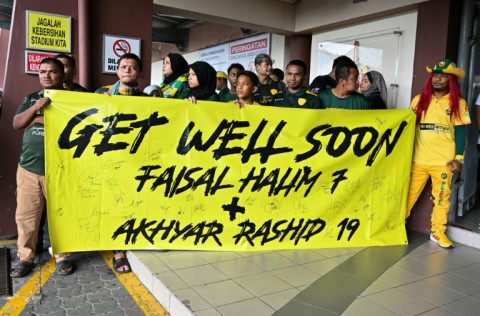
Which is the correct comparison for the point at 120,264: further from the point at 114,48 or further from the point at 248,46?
the point at 248,46

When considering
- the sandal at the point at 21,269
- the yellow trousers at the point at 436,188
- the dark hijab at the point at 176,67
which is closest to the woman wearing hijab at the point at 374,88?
the yellow trousers at the point at 436,188

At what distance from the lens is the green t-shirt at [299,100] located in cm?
406

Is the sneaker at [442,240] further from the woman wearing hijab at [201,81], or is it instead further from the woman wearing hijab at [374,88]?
the woman wearing hijab at [201,81]

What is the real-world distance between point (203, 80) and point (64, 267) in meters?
1.98

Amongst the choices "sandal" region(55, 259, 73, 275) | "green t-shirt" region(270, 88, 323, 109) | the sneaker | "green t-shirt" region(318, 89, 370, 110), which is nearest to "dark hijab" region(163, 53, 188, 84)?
"green t-shirt" region(270, 88, 323, 109)

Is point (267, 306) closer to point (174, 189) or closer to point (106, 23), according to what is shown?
point (174, 189)

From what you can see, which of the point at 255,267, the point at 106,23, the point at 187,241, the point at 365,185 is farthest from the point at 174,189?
the point at 106,23

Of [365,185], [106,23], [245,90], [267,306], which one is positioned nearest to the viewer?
[267,306]

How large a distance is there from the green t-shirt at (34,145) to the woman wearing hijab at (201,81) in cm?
126

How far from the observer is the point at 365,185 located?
407 centimetres

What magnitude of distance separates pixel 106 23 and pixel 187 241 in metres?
2.50

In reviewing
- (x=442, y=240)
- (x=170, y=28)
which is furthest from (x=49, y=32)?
(x=170, y=28)

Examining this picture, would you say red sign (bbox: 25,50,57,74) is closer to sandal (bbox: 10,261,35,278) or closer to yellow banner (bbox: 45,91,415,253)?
yellow banner (bbox: 45,91,415,253)

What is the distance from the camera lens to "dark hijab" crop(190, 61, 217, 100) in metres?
3.83
